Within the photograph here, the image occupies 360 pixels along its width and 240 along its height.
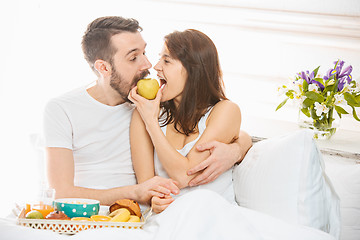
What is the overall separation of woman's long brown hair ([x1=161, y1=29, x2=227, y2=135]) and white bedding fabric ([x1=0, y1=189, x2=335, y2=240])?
0.52m

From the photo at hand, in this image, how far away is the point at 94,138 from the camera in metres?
1.98

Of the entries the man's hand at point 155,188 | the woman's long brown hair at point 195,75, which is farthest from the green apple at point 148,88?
the man's hand at point 155,188

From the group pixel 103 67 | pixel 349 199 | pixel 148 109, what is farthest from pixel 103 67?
pixel 349 199

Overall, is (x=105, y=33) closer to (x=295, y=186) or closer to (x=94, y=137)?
(x=94, y=137)

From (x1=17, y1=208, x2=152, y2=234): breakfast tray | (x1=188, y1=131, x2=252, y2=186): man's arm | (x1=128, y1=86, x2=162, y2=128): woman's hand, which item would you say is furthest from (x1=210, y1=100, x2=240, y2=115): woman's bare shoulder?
(x1=17, y1=208, x2=152, y2=234): breakfast tray

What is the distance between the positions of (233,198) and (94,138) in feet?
2.14

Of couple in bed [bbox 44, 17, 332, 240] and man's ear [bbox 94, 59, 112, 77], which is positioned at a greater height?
man's ear [bbox 94, 59, 112, 77]

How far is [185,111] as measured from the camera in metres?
1.91

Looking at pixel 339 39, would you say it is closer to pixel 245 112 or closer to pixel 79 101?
pixel 245 112

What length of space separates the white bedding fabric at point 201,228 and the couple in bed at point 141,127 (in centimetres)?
21

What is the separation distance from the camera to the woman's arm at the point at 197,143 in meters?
1.75

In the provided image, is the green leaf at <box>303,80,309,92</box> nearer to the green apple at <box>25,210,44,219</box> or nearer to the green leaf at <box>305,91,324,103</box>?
the green leaf at <box>305,91,324,103</box>

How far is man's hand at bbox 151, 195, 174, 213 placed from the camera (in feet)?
5.44

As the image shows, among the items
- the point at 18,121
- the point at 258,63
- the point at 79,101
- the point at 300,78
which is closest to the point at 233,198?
the point at 300,78
